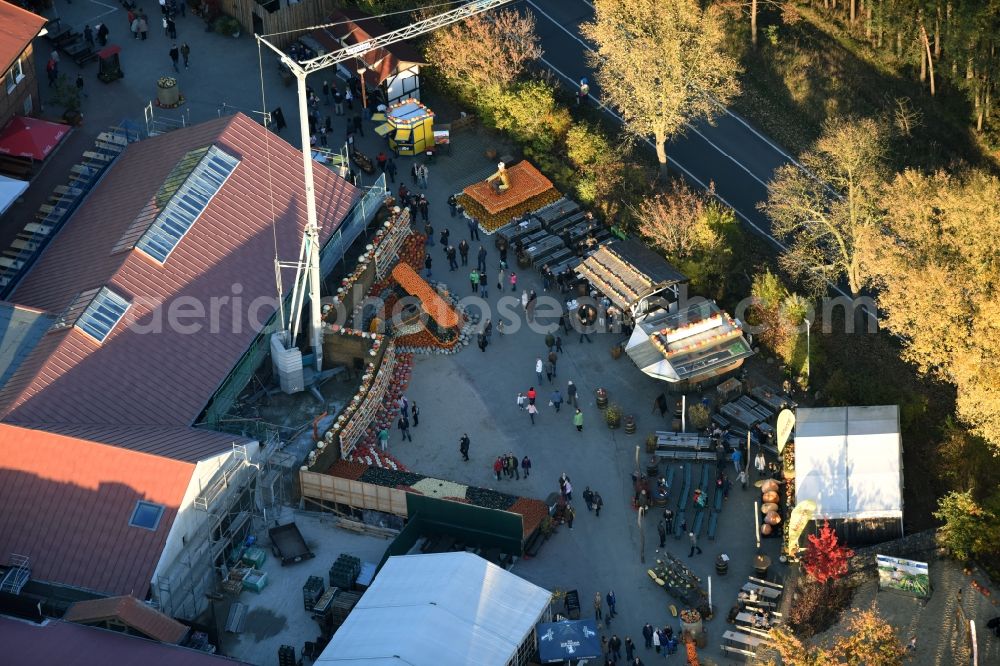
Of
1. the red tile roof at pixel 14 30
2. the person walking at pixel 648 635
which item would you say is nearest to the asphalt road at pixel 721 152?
the person walking at pixel 648 635

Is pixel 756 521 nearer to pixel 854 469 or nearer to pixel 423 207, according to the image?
pixel 854 469

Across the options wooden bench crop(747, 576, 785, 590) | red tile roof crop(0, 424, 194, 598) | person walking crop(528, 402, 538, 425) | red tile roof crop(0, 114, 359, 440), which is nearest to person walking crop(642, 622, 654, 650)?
wooden bench crop(747, 576, 785, 590)

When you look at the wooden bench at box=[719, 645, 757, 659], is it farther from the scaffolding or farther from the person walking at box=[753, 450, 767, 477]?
the scaffolding

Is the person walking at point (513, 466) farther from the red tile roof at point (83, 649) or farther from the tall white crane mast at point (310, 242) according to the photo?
the red tile roof at point (83, 649)

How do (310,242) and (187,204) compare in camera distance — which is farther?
(187,204)

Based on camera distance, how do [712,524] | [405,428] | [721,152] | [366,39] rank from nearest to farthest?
[712,524], [405,428], [721,152], [366,39]

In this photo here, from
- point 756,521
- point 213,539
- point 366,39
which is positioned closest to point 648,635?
point 756,521

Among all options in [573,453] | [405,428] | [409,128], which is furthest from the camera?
[409,128]
